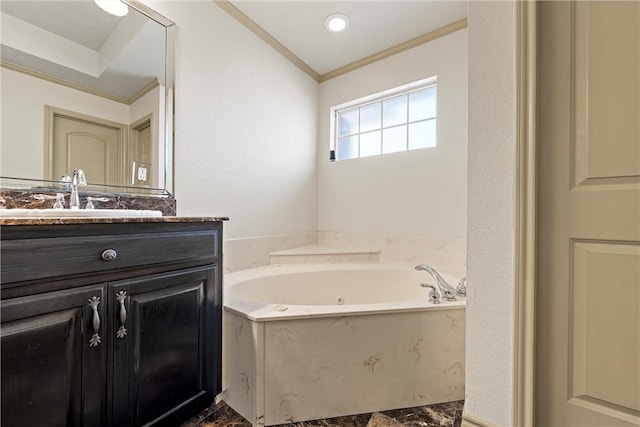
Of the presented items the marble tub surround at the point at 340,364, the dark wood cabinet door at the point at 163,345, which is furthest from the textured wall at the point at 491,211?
the dark wood cabinet door at the point at 163,345

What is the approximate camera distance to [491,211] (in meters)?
0.86

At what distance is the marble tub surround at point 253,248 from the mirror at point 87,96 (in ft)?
1.85

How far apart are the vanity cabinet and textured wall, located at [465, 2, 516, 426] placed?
1005 mm

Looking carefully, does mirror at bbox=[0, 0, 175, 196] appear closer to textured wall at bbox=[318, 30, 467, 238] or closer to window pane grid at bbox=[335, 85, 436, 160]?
textured wall at bbox=[318, 30, 467, 238]

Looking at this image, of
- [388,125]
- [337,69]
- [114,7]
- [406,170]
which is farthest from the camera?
[337,69]

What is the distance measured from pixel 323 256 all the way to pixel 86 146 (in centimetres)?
163

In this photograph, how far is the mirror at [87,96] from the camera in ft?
3.83

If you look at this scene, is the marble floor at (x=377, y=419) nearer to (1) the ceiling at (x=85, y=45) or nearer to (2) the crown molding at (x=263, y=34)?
(1) the ceiling at (x=85, y=45)

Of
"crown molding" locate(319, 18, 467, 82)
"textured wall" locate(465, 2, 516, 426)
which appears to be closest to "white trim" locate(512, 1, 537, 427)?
"textured wall" locate(465, 2, 516, 426)

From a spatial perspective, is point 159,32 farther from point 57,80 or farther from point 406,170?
point 406,170

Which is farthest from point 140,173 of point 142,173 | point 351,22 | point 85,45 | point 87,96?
point 351,22

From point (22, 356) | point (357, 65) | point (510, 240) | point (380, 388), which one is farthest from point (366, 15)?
point (22, 356)

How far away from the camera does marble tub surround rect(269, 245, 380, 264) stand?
2.26 metres

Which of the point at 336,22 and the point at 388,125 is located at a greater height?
the point at 336,22
